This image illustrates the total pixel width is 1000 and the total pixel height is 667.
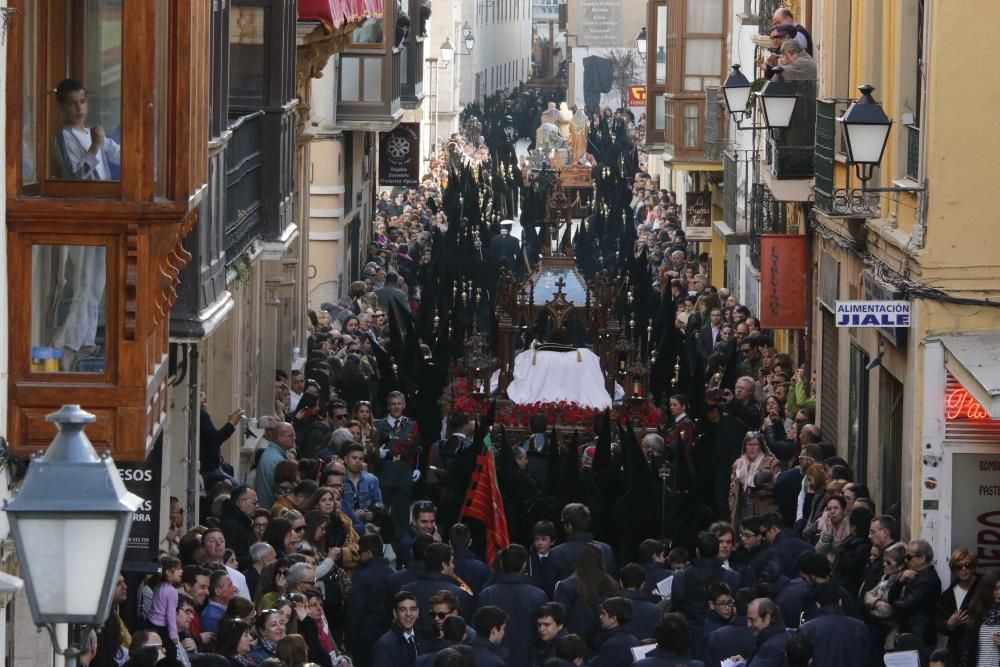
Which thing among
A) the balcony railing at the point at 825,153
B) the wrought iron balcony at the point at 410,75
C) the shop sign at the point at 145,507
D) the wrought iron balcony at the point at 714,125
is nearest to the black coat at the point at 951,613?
the shop sign at the point at 145,507

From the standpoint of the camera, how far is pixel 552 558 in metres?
15.8

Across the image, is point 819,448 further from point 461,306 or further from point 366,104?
point 366,104

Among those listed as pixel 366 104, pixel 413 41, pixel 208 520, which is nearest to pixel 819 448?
pixel 208 520

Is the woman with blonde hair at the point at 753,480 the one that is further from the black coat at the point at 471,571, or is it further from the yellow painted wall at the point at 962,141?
the black coat at the point at 471,571

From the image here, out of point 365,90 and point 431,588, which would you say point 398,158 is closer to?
point 365,90

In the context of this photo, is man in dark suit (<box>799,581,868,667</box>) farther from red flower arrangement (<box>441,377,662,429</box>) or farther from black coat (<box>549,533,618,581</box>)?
red flower arrangement (<box>441,377,662,429</box>)

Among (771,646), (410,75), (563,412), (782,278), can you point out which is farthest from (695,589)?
(410,75)

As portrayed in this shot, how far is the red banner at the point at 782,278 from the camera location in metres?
24.7

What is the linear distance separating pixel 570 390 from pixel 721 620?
408 inches

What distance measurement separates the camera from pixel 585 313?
1131 inches

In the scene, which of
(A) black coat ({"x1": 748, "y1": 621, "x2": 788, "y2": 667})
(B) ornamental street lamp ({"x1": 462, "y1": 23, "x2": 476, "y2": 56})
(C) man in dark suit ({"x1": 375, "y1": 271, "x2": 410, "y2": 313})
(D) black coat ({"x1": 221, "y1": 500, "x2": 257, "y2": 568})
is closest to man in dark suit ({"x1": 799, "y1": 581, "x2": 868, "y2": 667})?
(A) black coat ({"x1": 748, "y1": 621, "x2": 788, "y2": 667})

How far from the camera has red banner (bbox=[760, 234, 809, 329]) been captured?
24.7 m

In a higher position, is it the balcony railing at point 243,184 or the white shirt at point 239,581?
the balcony railing at point 243,184

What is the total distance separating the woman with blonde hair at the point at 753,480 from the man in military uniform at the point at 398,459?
253 centimetres
